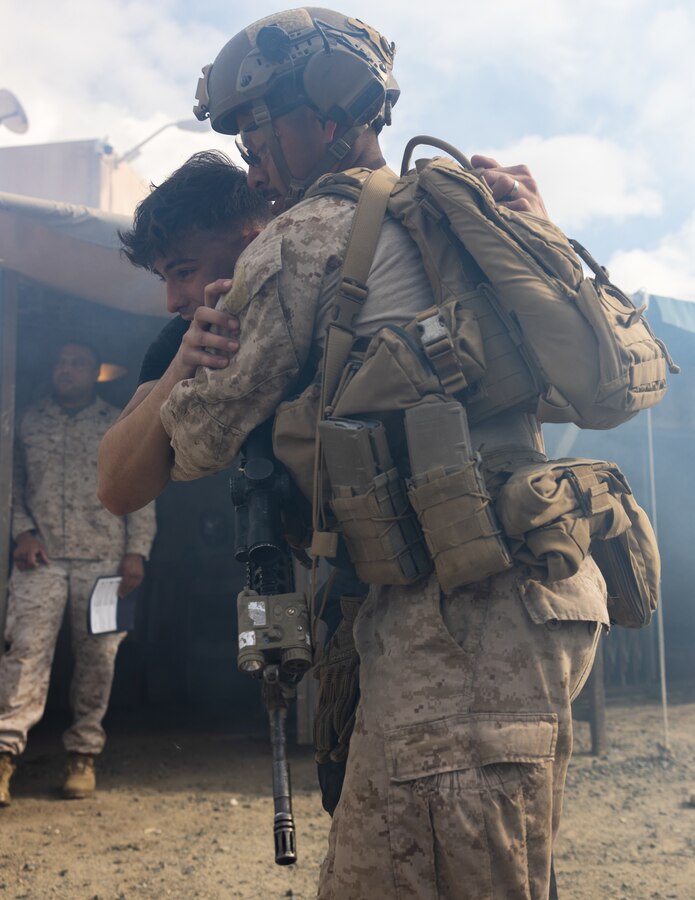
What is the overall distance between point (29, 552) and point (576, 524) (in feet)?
12.8

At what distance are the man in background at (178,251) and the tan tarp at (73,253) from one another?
2.18 meters

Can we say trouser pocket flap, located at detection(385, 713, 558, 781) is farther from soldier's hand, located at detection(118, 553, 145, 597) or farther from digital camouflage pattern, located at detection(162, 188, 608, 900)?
soldier's hand, located at detection(118, 553, 145, 597)

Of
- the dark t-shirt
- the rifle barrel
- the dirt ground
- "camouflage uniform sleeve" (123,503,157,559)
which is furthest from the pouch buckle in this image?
"camouflage uniform sleeve" (123,503,157,559)

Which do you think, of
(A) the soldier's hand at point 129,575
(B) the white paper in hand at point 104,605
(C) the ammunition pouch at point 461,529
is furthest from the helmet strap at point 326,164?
(A) the soldier's hand at point 129,575

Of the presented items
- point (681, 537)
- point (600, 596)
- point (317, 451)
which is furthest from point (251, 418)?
point (681, 537)

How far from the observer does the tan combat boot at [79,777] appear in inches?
179

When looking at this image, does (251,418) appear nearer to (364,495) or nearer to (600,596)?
(364,495)

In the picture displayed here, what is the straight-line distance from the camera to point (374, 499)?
5.15ft

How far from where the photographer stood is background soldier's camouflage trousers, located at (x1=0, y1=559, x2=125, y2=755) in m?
4.58

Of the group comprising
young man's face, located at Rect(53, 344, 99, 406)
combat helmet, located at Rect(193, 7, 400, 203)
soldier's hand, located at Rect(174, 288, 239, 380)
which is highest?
young man's face, located at Rect(53, 344, 99, 406)

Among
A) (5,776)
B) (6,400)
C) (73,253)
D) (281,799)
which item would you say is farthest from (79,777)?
A: (281,799)

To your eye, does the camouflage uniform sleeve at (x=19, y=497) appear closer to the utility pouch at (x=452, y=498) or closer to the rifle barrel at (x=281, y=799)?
the rifle barrel at (x=281, y=799)

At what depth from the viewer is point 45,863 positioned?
3.71 m

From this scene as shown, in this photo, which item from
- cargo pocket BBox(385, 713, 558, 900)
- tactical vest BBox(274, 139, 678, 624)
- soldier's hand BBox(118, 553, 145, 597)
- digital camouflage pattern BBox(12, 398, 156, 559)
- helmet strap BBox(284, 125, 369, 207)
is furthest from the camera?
soldier's hand BBox(118, 553, 145, 597)
